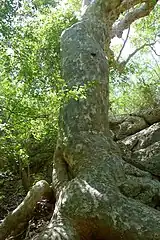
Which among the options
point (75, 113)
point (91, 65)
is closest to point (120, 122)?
point (91, 65)

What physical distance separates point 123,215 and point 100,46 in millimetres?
3258

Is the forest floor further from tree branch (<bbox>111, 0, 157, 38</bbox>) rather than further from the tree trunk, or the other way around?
tree branch (<bbox>111, 0, 157, 38</bbox>)

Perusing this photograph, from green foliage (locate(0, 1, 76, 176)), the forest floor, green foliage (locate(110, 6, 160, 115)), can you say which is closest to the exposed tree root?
the forest floor

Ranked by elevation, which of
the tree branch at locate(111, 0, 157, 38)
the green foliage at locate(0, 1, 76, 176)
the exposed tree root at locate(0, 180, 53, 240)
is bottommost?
the exposed tree root at locate(0, 180, 53, 240)

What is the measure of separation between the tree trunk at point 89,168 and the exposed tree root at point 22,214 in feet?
0.77

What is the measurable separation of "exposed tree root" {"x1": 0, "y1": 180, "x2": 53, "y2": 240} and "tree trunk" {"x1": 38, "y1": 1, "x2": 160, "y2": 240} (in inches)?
9.2

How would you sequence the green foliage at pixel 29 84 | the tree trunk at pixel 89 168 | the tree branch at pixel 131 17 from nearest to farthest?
the tree trunk at pixel 89 168 < the green foliage at pixel 29 84 < the tree branch at pixel 131 17

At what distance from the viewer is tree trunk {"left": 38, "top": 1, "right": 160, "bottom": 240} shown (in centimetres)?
295

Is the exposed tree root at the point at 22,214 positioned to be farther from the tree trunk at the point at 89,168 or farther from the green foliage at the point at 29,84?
the green foliage at the point at 29,84

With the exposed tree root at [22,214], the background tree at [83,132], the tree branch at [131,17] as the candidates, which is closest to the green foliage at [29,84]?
the background tree at [83,132]

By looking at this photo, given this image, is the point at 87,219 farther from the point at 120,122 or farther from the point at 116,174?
the point at 120,122

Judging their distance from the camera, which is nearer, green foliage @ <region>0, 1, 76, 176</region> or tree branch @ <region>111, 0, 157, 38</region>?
green foliage @ <region>0, 1, 76, 176</region>

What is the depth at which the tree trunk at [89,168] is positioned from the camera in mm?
2947

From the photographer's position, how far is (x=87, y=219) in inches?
121
